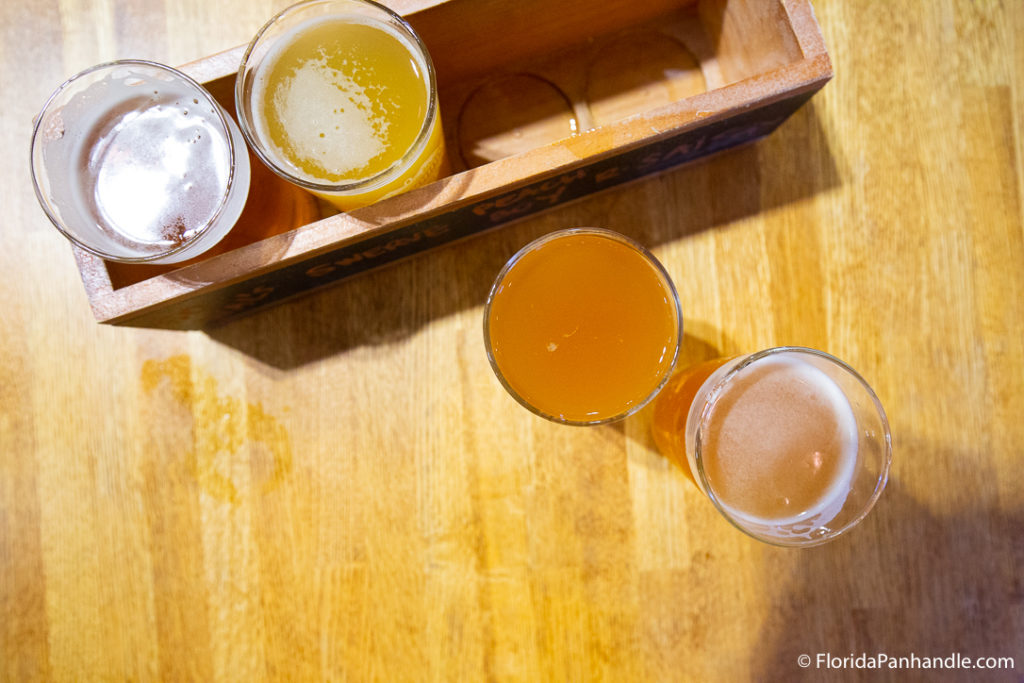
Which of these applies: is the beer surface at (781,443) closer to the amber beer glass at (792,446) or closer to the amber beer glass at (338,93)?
the amber beer glass at (792,446)

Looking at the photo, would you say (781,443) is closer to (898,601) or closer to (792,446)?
(792,446)

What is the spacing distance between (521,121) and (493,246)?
0.16m

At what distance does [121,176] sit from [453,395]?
45cm

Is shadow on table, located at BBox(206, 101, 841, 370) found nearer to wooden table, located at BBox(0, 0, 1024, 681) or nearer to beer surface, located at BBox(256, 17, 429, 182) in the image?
wooden table, located at BBox(0, 0, 1024, 681)

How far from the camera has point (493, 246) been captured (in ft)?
2.84

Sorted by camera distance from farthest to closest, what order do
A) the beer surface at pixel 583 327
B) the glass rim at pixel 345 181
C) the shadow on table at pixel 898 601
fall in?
the shadow on table at pixel 898 601 < the beer surface at pixel 583 327 < the glass rim at pixel 345 181

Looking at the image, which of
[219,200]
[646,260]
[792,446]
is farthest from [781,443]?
[219,200]

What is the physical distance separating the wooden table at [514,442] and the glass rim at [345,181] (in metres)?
0.26

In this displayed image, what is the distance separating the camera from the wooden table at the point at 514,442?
85 centimetres

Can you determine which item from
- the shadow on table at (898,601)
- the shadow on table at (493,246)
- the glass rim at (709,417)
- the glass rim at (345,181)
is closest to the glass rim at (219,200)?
the glass rim at (345,181)

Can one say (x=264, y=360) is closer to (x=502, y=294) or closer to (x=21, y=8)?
(x=502, y=294)

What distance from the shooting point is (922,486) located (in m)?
0.86

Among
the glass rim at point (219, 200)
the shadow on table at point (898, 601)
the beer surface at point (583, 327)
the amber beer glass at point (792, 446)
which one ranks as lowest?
the shadow on table at point (898, 601)

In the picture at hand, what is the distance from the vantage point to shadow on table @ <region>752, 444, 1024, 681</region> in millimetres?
854
